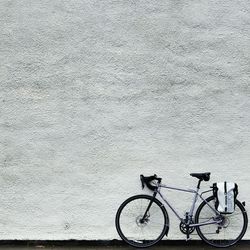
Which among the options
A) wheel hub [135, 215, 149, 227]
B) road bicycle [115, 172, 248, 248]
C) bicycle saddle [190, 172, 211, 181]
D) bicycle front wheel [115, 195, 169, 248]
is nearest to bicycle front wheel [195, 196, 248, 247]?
road bicycle [115, 172, 248, 248]

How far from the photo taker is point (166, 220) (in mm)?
Result: 7391

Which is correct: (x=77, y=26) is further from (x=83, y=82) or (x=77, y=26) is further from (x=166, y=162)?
(x=166, y=162)

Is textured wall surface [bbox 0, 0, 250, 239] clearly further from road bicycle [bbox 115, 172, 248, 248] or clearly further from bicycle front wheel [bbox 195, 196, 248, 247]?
bicycle front wheel [bbox 195, 196, 248, 247]

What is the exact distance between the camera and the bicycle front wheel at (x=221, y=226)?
7.40 m

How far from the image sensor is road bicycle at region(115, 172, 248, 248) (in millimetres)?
7387

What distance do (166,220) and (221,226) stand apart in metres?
0.82

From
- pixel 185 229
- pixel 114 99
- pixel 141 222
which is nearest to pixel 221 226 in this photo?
pixel 185 229

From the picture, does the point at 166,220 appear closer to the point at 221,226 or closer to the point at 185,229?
the point at 185,229

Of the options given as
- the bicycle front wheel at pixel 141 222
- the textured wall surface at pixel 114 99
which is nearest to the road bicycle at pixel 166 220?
the bicycle front wheel at pixel 141 222

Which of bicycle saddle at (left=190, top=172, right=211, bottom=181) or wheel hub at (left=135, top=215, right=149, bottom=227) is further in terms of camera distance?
wheel hub at (left=135, top=215, right=149, bottom=227)

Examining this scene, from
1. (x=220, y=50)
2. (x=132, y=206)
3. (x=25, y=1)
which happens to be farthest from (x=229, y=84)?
(x=25, y=1)

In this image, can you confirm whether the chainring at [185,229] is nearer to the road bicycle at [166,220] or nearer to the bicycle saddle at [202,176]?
the road bicycle at [166,220]

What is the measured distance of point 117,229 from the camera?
24.3ft

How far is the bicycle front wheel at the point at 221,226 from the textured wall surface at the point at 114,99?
14.6 inches
